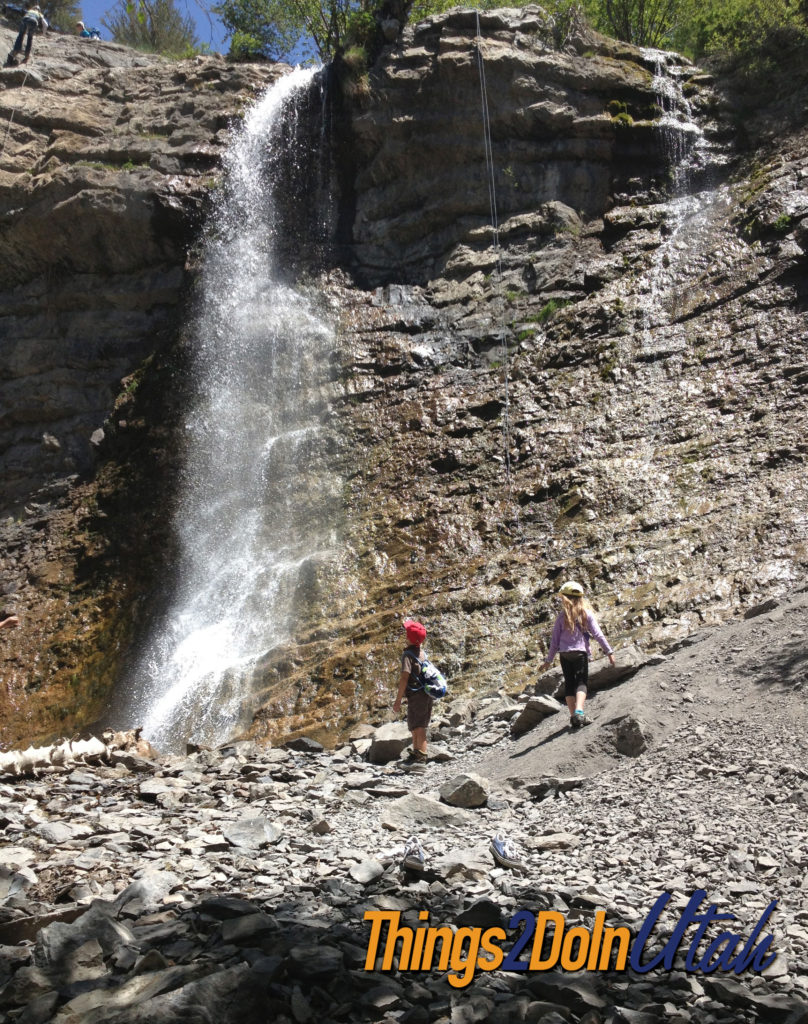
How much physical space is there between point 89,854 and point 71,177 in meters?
17.1

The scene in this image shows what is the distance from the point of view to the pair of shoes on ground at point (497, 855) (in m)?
4.55

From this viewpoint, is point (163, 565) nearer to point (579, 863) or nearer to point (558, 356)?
point (558, 356)

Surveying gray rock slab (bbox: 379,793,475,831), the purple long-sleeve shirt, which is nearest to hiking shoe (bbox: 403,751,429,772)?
the purple long-sleeve shirt

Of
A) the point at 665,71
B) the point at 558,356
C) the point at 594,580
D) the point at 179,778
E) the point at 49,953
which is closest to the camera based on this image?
the point at 49,953


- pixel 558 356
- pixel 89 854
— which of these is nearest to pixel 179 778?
pixel 89 854

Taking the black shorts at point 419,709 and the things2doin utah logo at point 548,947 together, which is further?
the black shorts at point 419,709

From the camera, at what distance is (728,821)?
16.7ft

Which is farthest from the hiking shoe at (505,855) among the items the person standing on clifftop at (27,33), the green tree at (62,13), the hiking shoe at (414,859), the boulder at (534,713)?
the green tree at (62,13)

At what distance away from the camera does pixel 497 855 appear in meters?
4.79

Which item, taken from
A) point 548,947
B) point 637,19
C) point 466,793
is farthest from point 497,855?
point 637,19

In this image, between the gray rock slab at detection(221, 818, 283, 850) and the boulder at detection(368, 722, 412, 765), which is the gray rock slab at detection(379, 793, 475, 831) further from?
the boulder at detection(368, 722, 412, 765)

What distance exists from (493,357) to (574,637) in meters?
8.92

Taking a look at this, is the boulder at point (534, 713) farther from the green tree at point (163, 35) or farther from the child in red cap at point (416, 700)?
the green tree at point (163, 35)

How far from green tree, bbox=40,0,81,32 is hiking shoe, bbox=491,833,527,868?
96.0 ft
